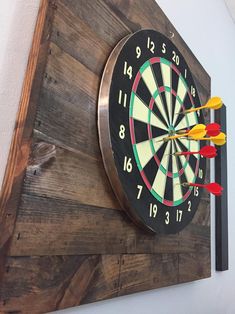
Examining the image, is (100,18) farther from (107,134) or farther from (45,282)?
(45,282)

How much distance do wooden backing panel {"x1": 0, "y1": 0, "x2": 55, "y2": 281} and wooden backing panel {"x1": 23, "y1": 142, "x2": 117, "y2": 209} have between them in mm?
21

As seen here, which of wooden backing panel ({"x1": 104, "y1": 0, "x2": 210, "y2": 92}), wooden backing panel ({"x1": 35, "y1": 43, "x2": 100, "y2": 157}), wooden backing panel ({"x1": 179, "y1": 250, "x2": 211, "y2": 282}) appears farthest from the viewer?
wooden backing panel ({"x1": 179, "y1": 250, "x2": 211, "y2": 282})

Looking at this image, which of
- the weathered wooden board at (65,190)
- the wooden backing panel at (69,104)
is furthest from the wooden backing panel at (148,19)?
the wooden backing panel at (69,104)

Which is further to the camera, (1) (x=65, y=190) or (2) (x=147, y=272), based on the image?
(2) (x=147, y=272)

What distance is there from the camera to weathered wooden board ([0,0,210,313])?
58 centimetres

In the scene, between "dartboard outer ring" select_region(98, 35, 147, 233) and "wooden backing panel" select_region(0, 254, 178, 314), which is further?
"dartboard outer ring" select_region(98, 35, 147, 233)

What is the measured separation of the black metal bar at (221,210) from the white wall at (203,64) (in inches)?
1.7

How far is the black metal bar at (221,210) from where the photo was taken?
5.20 feet

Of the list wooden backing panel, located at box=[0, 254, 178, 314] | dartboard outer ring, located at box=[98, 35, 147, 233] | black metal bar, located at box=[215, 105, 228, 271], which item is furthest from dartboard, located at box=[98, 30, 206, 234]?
black metal bar, located at box=[215, 105, 228, 271]

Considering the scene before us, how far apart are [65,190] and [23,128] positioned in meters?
0.16

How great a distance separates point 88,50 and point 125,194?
0.36m

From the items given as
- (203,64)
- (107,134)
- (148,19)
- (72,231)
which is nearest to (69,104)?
(107,134)

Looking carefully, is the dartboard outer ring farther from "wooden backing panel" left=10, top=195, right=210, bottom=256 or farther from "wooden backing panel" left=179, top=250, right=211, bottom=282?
"wooden backing panel" left=179, top=250, right=211, bottom=282

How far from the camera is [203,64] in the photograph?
1.67 m
